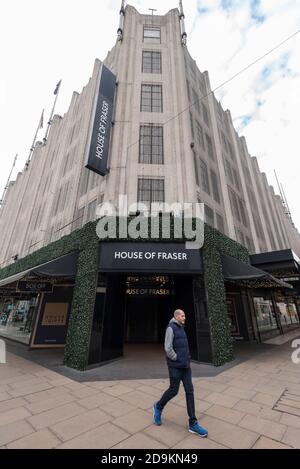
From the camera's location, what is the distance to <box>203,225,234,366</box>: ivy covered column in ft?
26.6

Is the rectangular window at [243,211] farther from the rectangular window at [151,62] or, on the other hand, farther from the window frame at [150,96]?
the rectangular window at [151,62]

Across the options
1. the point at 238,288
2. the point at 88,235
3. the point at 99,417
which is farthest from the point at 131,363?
the point at 238,288

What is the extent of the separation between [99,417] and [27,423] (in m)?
1.21

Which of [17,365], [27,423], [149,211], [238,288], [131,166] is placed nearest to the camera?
[27,423]

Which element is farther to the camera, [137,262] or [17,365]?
[137,262]

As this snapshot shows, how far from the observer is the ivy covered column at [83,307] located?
7629 mm

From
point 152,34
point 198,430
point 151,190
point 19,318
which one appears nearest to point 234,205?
point 151,190

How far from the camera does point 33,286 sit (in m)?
10.0

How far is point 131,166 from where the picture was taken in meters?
12.5

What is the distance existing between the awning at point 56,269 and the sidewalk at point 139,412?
3.14 m

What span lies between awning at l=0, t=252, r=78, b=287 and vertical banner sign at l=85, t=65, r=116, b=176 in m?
5.30

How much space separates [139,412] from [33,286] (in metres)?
7.89

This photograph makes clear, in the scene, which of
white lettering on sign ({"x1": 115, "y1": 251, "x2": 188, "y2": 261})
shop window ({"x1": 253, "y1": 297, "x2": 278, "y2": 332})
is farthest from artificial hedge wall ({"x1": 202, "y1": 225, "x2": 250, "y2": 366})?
shop window ({"x1": 253, "y1": 297, "x2": 278, "y2": 332})
